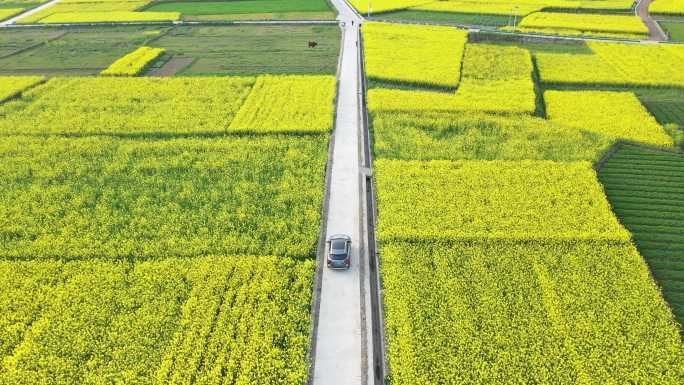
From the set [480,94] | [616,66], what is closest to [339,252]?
[480,94]

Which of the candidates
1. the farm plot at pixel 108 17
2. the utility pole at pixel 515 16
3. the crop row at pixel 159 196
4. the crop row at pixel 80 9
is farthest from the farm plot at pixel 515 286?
the crop row at pixel 80 9

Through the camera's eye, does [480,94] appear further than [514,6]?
No

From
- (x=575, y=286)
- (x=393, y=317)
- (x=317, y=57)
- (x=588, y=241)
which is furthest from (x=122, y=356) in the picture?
(x=317, y=57)

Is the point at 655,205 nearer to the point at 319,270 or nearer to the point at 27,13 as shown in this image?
the point at 319,270

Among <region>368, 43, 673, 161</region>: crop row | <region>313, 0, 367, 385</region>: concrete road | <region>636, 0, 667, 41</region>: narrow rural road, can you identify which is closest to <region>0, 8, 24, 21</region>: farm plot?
<region>368, 43, 673, 161</region>: crop row

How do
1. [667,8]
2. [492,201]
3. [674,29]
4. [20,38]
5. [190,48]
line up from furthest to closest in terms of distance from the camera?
[667,8] < [674,29] < [20,38] < [190,48] < [492,201]

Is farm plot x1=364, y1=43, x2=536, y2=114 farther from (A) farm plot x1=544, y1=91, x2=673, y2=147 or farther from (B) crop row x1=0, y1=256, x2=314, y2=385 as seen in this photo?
(B) crop row x1=0, y1=256, x2=314, y2=385

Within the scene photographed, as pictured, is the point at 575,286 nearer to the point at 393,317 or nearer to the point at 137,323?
the point at 393,317
